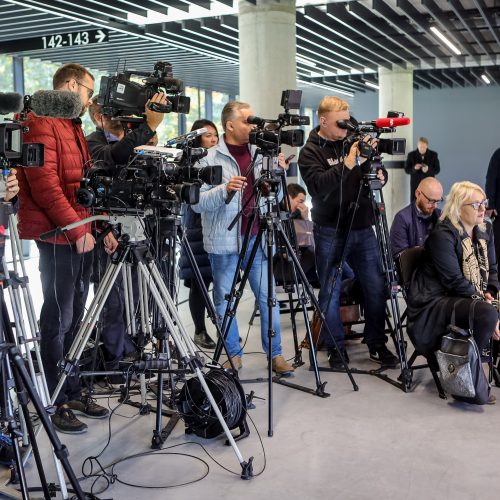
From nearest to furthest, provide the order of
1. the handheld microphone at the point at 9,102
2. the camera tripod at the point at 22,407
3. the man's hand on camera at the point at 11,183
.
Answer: the camera tripod at the point at 22,407 → the handheld microphone at the point at 9,102 → the man's hand on camera at the point at 11,183

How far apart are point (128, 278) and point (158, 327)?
29 centimetres

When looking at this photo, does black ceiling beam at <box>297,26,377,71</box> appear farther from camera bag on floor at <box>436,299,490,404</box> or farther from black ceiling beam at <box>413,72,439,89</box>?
camera bag on floor at <box>436,299,490,404</box>

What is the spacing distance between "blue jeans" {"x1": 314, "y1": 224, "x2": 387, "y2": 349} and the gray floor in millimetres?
513

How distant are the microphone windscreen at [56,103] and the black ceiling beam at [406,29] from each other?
644 centimetres

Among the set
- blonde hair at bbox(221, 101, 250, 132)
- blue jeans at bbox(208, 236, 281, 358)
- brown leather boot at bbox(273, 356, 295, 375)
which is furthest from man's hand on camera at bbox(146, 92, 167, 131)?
brown leather boot at bbox(273, 356, 295, 375)

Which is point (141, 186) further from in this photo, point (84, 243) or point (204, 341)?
point (204, 341)

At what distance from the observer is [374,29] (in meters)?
10.3

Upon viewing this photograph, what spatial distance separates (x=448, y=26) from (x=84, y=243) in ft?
27.4

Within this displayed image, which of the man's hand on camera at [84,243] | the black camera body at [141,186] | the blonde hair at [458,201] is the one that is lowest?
the man's hand on camera at [84,243]

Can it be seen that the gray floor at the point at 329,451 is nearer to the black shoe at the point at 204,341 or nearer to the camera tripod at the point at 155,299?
the camera tripod at the point at 155,299

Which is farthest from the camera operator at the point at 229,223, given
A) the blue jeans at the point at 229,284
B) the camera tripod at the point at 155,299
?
the camera tripod at the point at 155,299

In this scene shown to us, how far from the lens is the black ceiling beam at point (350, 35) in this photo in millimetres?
8961

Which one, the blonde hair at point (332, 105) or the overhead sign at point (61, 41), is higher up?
the overhead sign at point (61, 41)

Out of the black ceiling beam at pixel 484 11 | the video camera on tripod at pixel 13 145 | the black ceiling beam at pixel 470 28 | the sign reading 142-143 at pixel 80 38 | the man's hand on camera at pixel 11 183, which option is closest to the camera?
the video camera on tripod at pixel 13 145
